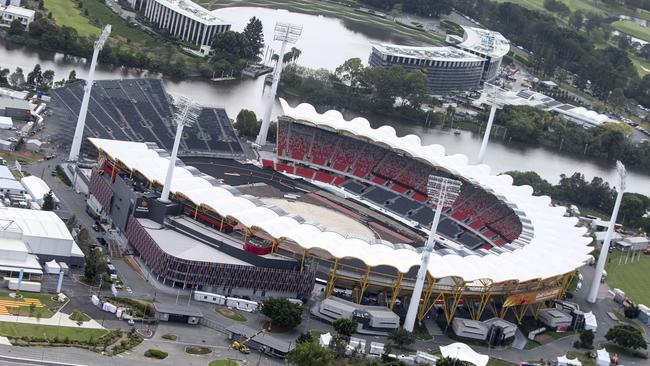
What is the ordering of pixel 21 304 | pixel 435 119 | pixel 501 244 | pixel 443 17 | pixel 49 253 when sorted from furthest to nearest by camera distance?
1. pixel 443 17
2. pixel 435 119
3. pixel 501 244
4. pixel 49 253
5. pixel 21 304

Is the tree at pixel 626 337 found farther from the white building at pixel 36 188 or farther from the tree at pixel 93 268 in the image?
the white building at pixel 36 188

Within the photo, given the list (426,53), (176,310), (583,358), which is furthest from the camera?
Answer: (426,53)

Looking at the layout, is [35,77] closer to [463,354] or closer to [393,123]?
[393,123]

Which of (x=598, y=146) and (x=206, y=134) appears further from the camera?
(x=598, y=146)

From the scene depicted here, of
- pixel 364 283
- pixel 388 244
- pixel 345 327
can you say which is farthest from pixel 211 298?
pixel 388 244

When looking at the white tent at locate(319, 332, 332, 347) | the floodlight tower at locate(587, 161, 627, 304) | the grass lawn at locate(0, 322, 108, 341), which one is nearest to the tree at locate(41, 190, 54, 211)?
the grass lawn at locate(0, 322, 108, 341)

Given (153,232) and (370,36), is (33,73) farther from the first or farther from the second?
(370,36)

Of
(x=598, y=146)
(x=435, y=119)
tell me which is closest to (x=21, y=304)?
(x=435, y=119)
